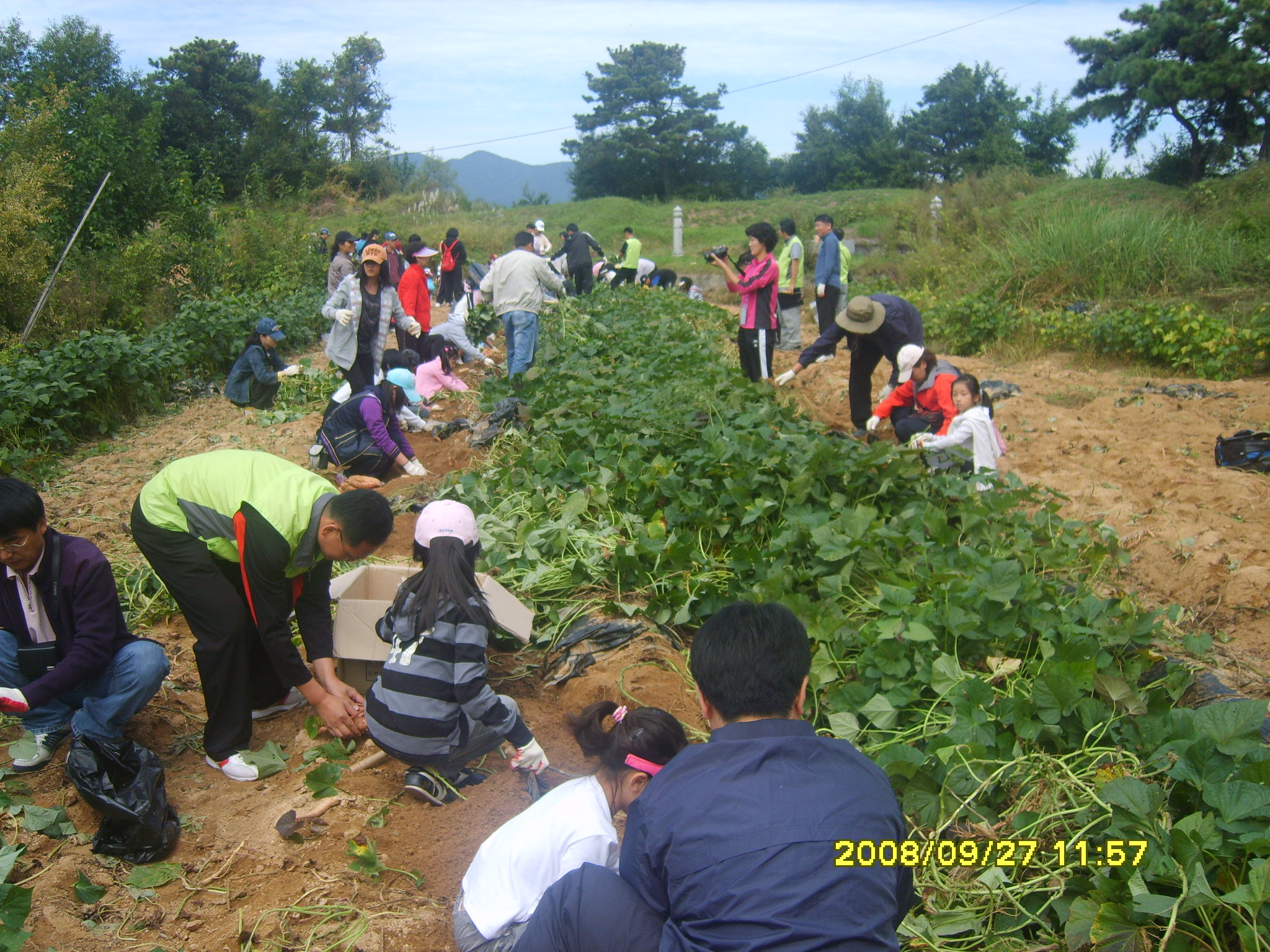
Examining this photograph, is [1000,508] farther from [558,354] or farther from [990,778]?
[558,354]

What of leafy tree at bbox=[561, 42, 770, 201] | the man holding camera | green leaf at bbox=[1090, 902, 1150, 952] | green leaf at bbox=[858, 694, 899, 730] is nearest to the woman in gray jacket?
the man holding camera

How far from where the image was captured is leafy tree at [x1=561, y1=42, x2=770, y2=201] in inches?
1548

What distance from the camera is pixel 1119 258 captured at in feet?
38.7

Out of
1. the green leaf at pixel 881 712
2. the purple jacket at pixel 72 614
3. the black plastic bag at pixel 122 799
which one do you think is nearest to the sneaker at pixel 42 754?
the purple jacket at pixel 72 614

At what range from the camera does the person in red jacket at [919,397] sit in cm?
558

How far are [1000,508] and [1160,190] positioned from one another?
54.6 ft

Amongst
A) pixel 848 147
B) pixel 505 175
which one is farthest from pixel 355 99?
pixel 505 175

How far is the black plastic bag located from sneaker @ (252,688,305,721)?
68 cm

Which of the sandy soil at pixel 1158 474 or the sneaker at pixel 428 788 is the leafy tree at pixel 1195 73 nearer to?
the sandy soil at pixel 1158 474

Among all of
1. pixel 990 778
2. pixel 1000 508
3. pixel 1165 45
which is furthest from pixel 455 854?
pixel 1165 45

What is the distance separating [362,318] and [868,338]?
3.73m

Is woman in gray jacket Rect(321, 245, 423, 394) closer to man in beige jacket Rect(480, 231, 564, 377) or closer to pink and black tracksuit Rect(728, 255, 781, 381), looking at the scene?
man in beige jacket Rect(480, 231, 564, 377)

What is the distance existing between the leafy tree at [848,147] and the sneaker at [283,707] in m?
37.5

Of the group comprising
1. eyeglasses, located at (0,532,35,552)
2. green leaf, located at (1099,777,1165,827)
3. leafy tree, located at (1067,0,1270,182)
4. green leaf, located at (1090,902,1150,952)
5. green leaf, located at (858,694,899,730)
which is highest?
leafy tree, located at (1067,0,1270,182)
